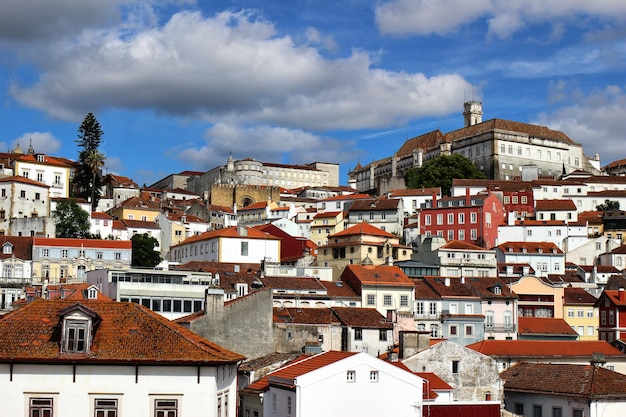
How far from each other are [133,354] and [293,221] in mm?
102436

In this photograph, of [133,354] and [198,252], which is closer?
[133,354]

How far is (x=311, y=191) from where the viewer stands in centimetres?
17400

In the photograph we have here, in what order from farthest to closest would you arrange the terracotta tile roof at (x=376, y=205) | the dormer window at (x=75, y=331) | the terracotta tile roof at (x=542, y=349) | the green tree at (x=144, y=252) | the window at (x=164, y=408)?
the terracotta tile roof at (x=376, y=205) < the green tree at (x=144, y=252) < the terracotta tile roof at (x=542, y=349) < the window at (x=164, y=408) < the dormer window at (x=75, y=331)

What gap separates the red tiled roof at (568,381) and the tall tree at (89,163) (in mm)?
98476

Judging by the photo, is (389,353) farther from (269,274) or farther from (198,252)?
(198,252)

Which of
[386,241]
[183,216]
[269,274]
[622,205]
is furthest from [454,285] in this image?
[622,205]

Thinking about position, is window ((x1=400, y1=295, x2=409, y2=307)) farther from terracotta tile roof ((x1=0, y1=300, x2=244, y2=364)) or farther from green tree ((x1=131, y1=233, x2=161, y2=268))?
terracotta tile roof ((x1=0, y1=300, x2=244, y2=364))

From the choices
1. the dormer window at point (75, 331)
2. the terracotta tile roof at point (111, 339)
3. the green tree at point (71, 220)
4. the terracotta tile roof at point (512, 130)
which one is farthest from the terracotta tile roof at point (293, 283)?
the terracotta tile roof at point (512, 130)

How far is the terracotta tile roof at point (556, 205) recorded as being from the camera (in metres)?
133

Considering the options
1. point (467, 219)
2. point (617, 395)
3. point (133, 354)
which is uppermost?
point (467, 219)

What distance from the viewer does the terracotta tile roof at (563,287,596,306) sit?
87.7m

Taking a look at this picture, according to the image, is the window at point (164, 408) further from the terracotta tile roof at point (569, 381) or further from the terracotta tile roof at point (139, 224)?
the terracotta tile roof at point (139, 224)

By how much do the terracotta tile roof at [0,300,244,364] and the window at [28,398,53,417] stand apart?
120 centimetres

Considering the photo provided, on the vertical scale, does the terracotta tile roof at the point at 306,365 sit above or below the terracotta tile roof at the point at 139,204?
below
